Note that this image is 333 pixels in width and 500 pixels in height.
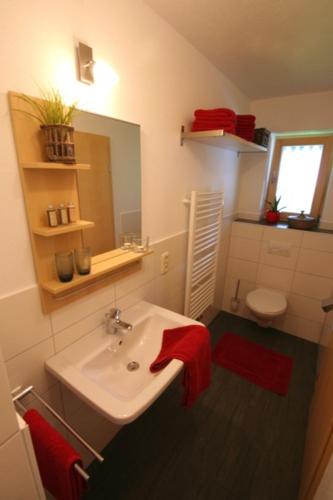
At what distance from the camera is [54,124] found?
2.67 feet

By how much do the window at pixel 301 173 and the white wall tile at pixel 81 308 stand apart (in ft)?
7.88

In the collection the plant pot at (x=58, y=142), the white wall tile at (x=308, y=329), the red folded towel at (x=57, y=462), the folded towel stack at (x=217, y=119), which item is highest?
the folded towel stack at (x=217, y=119)

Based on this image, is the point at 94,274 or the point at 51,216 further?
the point at 94,274

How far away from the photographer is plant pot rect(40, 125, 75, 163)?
Answer: 82cm

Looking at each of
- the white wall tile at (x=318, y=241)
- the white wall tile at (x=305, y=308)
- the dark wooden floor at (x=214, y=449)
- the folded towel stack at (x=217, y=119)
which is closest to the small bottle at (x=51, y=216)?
the folded towel stack at (x=217, y=119)

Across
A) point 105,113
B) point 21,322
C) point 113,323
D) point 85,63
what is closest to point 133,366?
point 113,323

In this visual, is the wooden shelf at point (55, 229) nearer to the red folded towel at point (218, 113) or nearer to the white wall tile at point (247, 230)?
the red folded towel at point (218, 113)

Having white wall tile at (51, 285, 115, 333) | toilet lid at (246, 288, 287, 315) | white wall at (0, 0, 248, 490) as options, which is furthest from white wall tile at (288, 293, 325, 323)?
white wall tile at (51, 285, 115, 333)

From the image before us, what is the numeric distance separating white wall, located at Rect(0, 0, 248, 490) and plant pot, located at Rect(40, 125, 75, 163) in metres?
Answer: 0.11

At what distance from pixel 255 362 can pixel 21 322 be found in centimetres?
205

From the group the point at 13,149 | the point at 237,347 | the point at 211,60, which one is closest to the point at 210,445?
the point at 237,347

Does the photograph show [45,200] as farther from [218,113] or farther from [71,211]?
[218,113]

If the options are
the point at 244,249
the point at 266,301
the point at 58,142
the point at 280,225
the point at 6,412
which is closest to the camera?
the point at 6,412

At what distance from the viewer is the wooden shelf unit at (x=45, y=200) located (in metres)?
0.79
